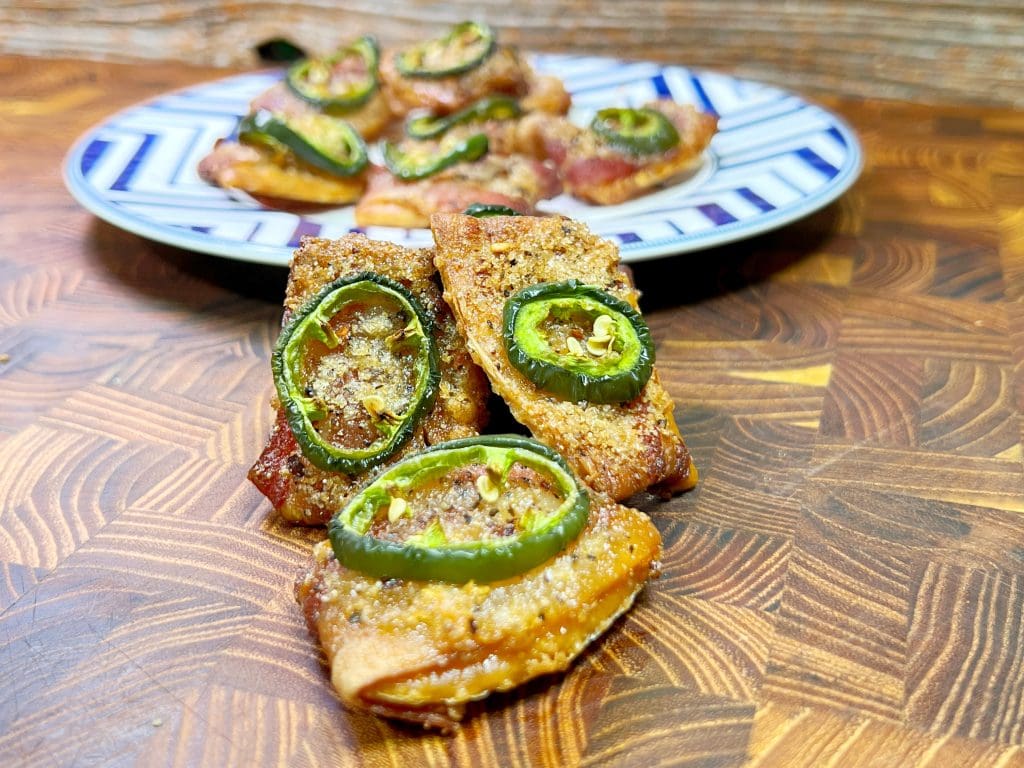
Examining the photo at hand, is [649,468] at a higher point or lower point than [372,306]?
lower

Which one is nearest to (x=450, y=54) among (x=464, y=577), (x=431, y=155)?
(x=431, y=155)

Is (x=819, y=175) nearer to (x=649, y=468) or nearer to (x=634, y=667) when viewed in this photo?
(x=649, y=468)

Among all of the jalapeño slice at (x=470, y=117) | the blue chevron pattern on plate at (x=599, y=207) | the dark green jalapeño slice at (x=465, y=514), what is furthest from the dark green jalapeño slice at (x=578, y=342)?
the jalapeño slice at (x=470, y=117)

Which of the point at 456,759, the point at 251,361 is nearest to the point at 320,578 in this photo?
the point at 456,759

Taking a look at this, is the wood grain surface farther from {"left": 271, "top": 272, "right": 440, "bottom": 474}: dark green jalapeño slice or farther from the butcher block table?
{"left": 271, "top": 272, "right": 440, "bottom": 474}: dark green jalapeño slice

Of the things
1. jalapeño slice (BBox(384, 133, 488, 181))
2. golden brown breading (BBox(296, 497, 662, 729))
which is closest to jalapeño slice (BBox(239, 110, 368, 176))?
jalapeño slice (BBox(384, 133, 488, 181))

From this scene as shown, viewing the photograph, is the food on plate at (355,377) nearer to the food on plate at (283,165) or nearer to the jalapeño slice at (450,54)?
the food on plate at (283,165)
